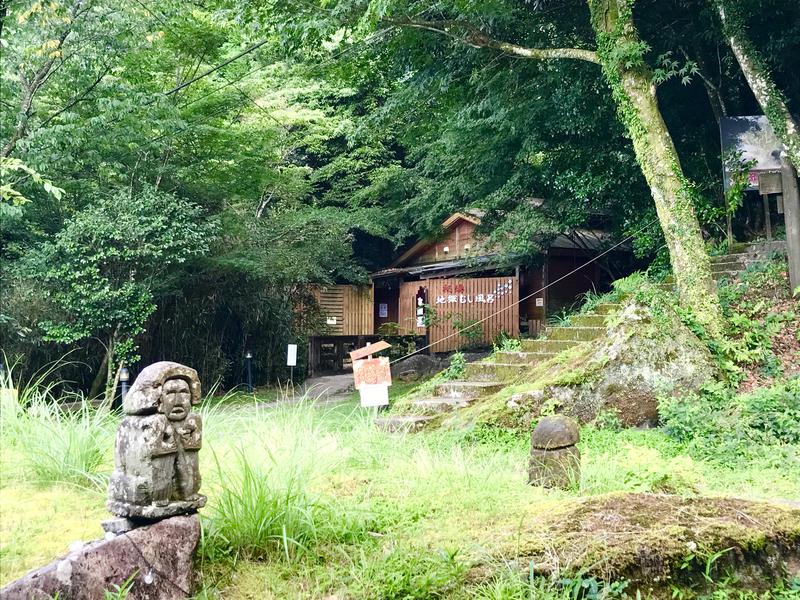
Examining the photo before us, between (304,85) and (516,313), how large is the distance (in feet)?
27.3

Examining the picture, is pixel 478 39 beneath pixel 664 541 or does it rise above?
above

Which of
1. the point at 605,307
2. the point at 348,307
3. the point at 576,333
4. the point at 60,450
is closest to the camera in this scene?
the point at 60,450

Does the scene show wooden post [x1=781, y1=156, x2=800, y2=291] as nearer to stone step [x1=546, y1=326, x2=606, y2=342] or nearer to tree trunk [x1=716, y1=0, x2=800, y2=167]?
tree trunk [x1=716, y1=0, x2=800, y2=167]

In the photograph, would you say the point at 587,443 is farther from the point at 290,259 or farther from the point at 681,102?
the point at 290,259

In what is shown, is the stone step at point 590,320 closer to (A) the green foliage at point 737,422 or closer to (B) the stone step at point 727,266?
(B) the stone step at point 727,266

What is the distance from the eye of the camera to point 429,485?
4.09 meters

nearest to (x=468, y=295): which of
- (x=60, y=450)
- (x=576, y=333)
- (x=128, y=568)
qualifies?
(x=576, y=333)

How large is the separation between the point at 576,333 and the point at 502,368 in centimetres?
124

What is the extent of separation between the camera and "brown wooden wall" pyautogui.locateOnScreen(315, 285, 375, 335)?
61.6 feet

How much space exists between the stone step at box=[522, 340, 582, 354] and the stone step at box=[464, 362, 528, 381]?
472mm

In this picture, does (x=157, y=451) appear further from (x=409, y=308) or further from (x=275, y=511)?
(x=409, y=308)

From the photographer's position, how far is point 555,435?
4414 mm

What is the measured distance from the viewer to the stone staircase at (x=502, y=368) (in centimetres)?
796

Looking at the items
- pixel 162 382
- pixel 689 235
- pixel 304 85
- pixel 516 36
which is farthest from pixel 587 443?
pixel 304 85
